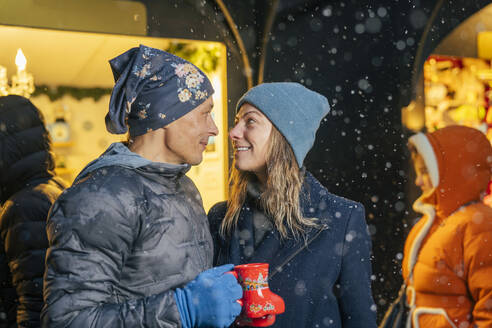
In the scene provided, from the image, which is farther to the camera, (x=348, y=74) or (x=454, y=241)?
(x=348, y=74)

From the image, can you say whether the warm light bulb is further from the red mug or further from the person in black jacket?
the red mug

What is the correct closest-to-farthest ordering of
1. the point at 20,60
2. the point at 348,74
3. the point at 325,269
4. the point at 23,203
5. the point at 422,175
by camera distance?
the point at 325,269, the point at 23,203, the point at 422,175, the point at 20,60, the point at 348,74

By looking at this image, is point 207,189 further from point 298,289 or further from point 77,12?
point 298,289

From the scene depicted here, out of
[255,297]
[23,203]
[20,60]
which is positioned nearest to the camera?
[255,297]

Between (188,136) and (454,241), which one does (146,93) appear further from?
(454,241)

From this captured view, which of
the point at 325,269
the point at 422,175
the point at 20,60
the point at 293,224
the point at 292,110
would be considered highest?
the point at 20,60

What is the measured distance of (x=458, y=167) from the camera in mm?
2406

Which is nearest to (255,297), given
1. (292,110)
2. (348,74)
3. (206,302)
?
(206,302)

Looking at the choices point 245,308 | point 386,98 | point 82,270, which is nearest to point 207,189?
point 386,98

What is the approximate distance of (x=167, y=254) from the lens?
1473 millimetres

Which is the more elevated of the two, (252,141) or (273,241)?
(252,141)

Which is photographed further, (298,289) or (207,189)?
(207,189)

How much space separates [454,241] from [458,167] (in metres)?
0.38

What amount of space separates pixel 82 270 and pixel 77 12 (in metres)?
2.46
